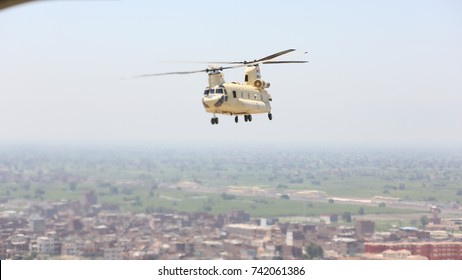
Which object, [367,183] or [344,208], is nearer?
[344,208]

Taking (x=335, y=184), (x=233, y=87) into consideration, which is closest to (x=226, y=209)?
(x=335, y=184)

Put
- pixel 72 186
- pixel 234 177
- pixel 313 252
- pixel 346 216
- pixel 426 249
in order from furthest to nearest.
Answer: pixel 234 177
pixel 72 186
pixel 346 216
pixel 313 252
pixel 426 249

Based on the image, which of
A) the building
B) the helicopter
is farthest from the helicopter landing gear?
the building

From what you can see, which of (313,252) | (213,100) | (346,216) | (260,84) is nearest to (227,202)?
(346,216)

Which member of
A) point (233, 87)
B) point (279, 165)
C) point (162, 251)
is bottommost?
point (162, 251)

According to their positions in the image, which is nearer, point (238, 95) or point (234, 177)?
point (238, 95)

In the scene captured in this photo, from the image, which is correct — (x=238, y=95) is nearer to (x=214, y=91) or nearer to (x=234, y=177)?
(x=214, y=91)

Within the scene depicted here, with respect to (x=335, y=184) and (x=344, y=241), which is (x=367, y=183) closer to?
(x=335, y=184)
